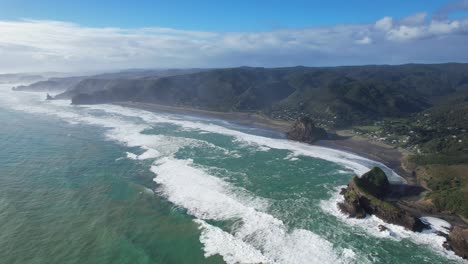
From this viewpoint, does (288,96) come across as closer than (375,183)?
No

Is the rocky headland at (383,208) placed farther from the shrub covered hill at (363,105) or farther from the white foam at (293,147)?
the white foam at (293,147)

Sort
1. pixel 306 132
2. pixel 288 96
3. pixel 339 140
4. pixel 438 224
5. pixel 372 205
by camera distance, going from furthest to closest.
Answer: pixel 288 96, pixel 339 140, pixel 306 132, pixel 372 205, pixel 438 224

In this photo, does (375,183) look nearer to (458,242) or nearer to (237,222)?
(458,242)

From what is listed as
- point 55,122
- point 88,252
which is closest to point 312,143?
point 88,252

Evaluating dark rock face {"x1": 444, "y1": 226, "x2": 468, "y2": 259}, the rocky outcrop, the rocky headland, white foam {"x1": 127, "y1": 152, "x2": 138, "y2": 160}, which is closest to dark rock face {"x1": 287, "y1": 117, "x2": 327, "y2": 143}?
the rocky headland

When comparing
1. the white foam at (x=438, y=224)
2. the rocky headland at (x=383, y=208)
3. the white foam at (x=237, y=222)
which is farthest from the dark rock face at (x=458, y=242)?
the white foam at (x=237, y=222)

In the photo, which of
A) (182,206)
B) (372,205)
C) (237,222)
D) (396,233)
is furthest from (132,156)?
(396,233)
